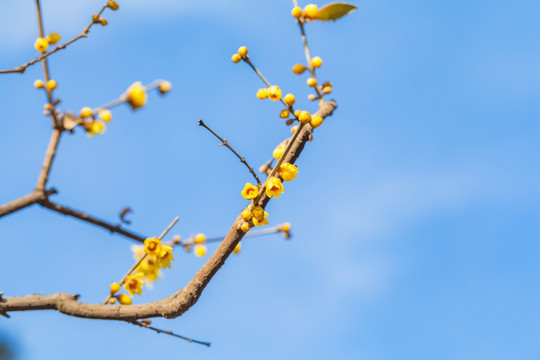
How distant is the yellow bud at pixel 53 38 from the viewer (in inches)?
88.5

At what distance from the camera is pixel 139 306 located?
6.70ft

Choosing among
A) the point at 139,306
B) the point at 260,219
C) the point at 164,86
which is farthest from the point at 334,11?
the point at 139,306

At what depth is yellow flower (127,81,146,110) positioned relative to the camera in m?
1.79

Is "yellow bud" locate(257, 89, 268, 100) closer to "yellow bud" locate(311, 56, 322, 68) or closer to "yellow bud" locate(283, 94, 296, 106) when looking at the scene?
"yellow bud" locate(283, 94, 296, 106)

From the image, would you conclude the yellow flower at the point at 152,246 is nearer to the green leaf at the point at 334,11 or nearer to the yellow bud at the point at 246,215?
the yellow bud at the point at 246,215

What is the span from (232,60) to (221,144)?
1.79 ft

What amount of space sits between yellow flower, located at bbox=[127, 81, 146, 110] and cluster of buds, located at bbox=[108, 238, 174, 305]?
715 mm

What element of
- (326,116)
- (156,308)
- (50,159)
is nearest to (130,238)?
(156,308)

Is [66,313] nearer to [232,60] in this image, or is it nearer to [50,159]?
[50,159]

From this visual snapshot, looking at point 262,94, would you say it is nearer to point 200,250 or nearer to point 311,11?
point 311,11

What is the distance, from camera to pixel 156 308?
2033mm

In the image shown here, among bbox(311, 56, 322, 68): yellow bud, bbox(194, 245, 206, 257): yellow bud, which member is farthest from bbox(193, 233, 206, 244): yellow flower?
bbox(311, 56, 322, 68): yellow bud

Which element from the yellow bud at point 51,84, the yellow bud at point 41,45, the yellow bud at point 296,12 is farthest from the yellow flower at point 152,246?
the yellow bud at point 296,12

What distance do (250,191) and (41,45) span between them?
4.07 feet
